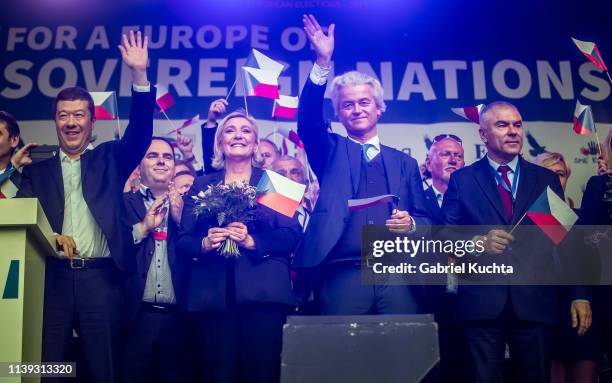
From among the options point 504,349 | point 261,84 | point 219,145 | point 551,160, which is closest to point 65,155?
point 219,145

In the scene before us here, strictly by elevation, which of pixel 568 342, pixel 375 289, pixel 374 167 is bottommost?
pixel 568 342

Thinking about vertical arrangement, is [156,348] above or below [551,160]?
below

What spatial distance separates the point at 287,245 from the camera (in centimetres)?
484

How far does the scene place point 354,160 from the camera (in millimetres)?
5105

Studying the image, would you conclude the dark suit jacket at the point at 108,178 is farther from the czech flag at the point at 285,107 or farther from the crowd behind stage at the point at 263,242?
the czech flag at the point at 285,107

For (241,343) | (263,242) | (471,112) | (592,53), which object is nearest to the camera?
(241,343)

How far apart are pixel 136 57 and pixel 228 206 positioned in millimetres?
1152

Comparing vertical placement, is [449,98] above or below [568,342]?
above

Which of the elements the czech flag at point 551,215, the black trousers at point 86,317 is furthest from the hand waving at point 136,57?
the czech flag at point 551,215

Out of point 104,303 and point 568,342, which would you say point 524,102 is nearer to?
point 568,342

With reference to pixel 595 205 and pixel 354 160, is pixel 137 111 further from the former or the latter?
pixel 595 205

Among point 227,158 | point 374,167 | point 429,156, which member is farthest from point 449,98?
point 227,158

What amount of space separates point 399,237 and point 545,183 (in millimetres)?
943

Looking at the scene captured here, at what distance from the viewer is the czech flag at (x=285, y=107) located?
5520 millimetres
